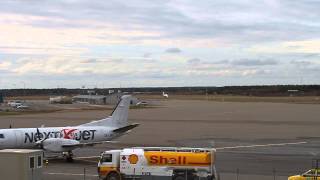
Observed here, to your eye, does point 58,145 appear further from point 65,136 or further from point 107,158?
point 107,158

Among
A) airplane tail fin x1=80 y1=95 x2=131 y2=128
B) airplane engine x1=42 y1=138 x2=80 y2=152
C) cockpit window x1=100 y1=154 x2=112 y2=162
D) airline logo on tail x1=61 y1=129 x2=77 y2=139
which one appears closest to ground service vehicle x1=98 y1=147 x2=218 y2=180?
cockpit window x1=100 y1=154 x2=112 y2=162

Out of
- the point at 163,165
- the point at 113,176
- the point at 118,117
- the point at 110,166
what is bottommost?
the point at 113,176

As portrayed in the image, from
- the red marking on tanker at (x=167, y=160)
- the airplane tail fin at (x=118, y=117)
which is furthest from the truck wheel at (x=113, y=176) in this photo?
the airplane tail fin at (x=118, y=117)

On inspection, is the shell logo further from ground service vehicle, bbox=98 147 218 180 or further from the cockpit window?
the cockpit window

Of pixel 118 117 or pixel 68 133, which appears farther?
pixel 118 117

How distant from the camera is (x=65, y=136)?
4478cm

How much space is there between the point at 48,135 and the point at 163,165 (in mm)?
16264

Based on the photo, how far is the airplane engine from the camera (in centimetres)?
4291

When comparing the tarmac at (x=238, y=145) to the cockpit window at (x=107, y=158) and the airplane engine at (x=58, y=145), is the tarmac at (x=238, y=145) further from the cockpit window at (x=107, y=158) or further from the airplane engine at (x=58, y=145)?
the cockpit window at (x=107, y=158)

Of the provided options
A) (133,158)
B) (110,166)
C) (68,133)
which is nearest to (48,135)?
(68,133)

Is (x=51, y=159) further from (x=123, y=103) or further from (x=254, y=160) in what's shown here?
(x=254, y=160)

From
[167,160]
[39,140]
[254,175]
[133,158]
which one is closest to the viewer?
[167,160]

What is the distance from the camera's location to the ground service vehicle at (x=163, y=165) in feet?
102

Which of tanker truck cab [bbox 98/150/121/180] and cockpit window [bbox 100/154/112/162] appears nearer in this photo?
tanker truck cab [bbox 98/150/121/180]
